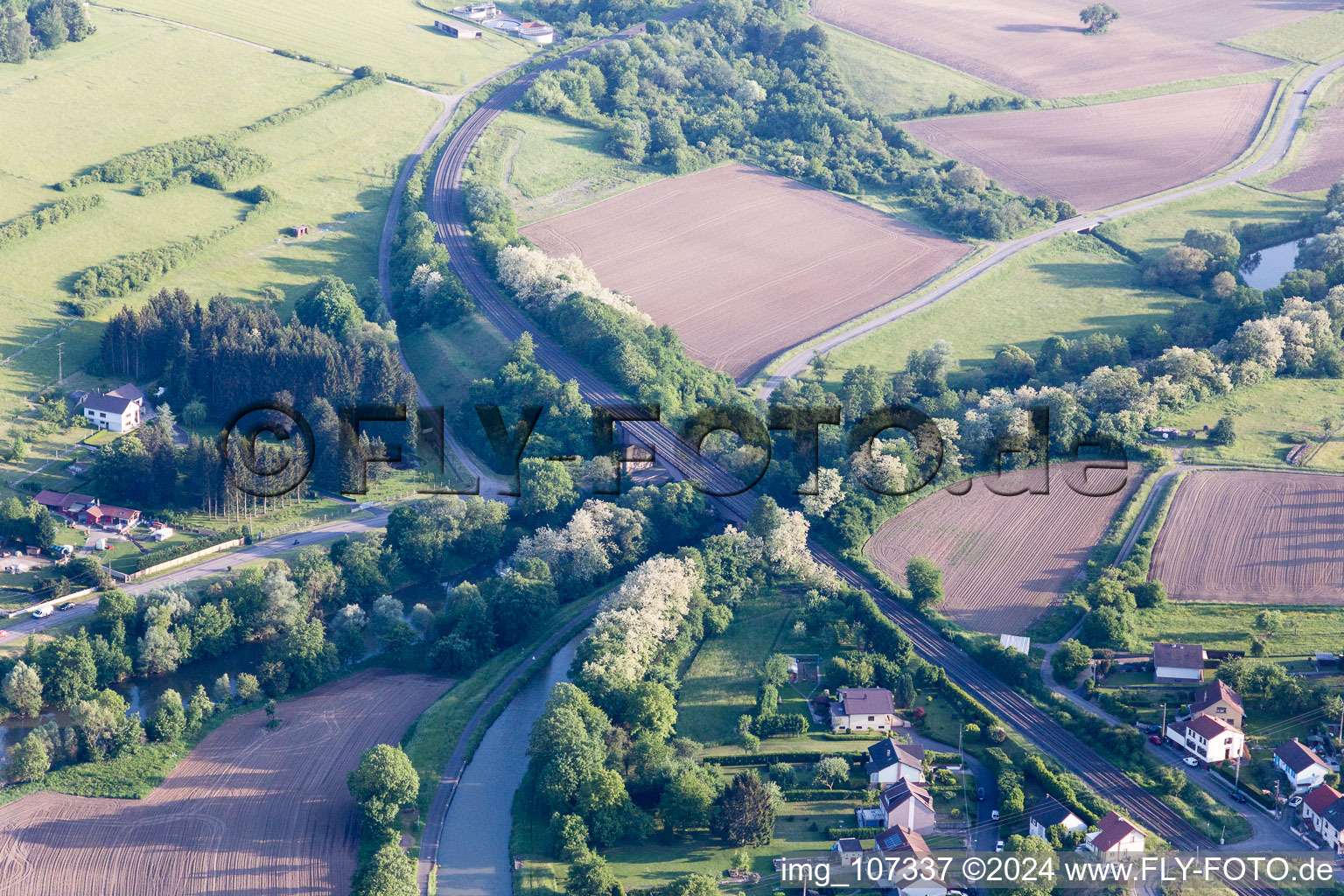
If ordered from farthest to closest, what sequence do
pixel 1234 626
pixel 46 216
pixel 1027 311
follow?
pixel 1027 311, pixel 46 216, pixel 1234 626

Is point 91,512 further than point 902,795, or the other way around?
point 91,512

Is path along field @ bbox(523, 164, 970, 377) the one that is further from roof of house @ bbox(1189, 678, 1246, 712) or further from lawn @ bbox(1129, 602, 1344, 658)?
roof of house @ bbox(1189, 678, 1246, 712)

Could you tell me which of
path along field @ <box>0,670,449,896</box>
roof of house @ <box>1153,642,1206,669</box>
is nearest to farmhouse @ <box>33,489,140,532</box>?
path along field @ <box>0,670,449,896</box>

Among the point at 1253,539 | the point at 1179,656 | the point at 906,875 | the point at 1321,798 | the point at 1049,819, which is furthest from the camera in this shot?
the point at 1253,539

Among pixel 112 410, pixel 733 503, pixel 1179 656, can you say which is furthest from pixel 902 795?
pixel 112 410

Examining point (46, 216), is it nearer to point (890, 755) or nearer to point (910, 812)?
point (890, 755)
